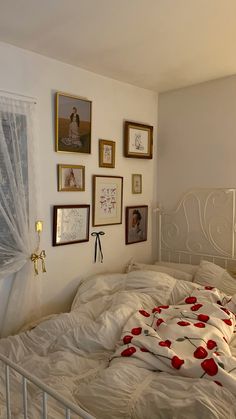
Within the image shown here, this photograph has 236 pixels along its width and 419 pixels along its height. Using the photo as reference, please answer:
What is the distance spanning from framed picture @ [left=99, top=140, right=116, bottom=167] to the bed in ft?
2.84

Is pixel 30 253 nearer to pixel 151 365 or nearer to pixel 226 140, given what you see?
pixel 151 365

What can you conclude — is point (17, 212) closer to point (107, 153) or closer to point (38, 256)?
point (38, 256)

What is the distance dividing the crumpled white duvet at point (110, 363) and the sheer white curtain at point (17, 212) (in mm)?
270

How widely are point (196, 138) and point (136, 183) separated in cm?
67

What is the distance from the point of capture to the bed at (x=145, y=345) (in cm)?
133

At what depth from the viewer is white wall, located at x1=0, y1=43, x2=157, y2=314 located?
7.60 feet

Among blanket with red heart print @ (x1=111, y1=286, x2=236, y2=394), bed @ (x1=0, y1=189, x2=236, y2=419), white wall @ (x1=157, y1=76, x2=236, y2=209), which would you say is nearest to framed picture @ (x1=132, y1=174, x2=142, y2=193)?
white wall @ (x1=157, y1=76, x2=236, y2=209)

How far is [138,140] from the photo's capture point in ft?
10.3

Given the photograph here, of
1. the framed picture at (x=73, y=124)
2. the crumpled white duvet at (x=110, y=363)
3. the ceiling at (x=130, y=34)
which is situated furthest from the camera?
the framed picture at (x=73, y=124)

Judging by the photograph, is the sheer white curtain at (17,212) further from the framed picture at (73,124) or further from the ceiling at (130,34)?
the ceiling at (130,34)

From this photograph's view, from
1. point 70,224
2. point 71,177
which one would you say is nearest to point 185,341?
point 70,224

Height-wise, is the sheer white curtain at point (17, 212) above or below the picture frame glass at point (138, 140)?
below

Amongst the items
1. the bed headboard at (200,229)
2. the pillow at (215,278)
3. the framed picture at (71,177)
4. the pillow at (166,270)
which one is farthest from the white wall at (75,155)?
the pillow at (215,278)

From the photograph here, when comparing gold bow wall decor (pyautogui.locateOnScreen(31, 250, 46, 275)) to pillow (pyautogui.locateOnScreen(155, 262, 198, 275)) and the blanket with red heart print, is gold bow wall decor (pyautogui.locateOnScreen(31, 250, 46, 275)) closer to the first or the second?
the blanket with red heart print
